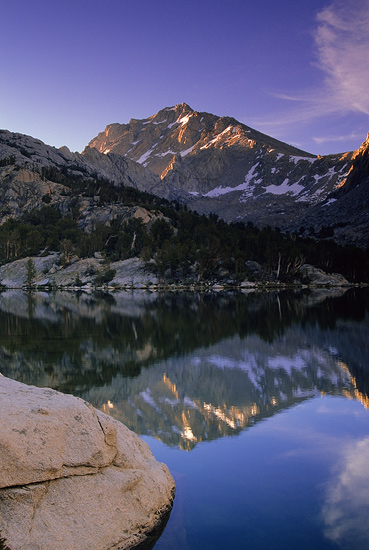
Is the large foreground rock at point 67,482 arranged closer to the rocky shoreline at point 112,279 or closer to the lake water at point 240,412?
the lake water at point 240,412

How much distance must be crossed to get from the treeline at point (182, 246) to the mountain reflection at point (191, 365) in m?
59.6

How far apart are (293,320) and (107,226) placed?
302 feet

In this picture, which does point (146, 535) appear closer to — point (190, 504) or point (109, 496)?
point (109, 496)

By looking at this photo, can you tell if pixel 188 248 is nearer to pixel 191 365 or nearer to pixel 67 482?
pixel 191 365

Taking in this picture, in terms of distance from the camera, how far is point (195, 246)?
326 ft

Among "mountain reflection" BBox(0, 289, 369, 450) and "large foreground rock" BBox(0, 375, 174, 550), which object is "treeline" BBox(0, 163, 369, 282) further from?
"large foreground rock" BBox(0, 375, 174, 550)

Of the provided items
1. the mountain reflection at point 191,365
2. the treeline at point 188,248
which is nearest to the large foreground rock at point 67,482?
the mountain reflection at point 191,365

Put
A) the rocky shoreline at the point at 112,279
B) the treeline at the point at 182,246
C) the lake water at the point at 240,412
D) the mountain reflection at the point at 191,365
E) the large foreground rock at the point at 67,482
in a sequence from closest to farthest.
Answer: the large foreground rock at the point at 67,482
the lake water at the point at 240,412
the mountain reflection at the point at 191,365
the rocky shoreline at the point at 112,279
the treeline at the point at 182,246

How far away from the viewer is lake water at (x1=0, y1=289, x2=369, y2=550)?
7.71 m

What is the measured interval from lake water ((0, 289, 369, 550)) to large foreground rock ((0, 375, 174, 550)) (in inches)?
33.7

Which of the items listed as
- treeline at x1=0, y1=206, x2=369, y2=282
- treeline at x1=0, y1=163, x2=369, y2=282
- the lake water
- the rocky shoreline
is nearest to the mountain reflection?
the lake water

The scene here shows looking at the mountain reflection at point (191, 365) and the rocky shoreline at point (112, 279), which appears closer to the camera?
the mountain reflection at point (191, 365)

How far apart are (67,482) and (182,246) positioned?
9095 cm

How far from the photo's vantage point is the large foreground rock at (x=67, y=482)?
599cm
